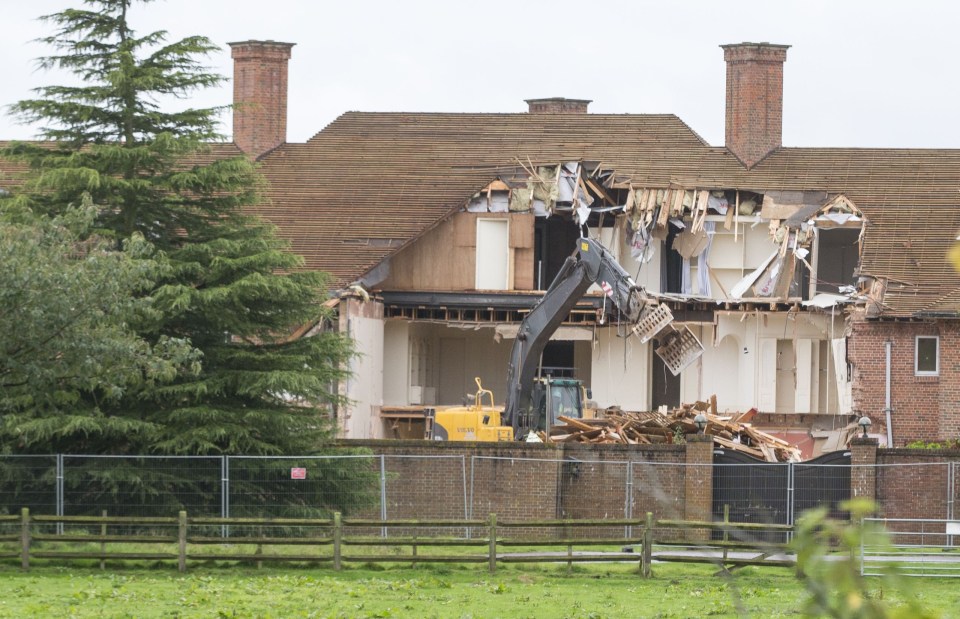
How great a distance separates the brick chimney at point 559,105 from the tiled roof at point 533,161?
15.3ft

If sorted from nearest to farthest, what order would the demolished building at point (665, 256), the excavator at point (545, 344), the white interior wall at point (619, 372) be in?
the excavator at point (545, 344), the demolished building at point (665, 256), the white interior wall at point (619, 372)

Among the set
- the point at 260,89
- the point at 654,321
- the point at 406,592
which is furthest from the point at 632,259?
the point at 406,592

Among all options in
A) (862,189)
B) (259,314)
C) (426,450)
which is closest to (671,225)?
(862,189)

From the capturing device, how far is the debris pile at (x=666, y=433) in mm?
32000

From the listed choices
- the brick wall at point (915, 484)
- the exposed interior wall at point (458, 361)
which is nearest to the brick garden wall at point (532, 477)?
the brick wall at point (915, 484)

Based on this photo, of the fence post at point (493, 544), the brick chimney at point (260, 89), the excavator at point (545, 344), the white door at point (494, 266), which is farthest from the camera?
the brick chimney at point (260, 89)

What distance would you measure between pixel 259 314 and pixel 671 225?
63.1ft

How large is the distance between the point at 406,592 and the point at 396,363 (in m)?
22.6

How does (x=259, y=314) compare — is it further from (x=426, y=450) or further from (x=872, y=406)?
(x=872, y=406)

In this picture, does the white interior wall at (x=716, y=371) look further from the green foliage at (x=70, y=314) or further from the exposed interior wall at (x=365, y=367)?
the green foliage at (x=70, y=314)

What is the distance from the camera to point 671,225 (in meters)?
43.8

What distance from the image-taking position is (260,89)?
1884 inches

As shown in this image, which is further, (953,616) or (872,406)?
(872,406)

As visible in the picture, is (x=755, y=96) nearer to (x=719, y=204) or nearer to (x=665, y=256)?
(x=719, y=204)
